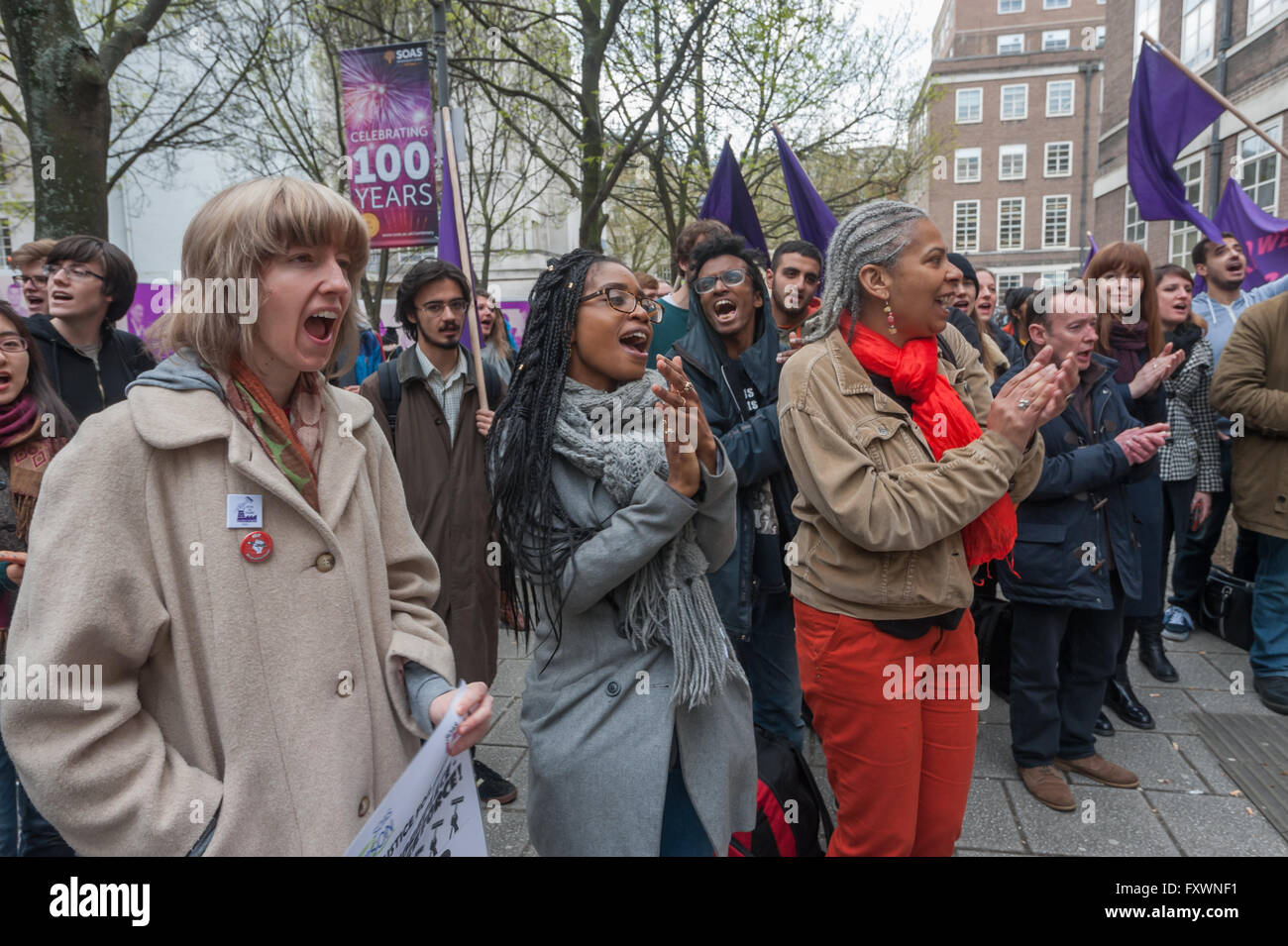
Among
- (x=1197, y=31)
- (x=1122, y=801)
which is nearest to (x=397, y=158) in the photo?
(x=1122, y=801)

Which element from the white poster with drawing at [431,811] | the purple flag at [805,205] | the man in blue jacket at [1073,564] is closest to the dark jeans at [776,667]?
the man in blue jacket at [1073,564]

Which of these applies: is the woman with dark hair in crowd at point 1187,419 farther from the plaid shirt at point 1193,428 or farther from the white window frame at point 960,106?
the white window frame at point 960,106

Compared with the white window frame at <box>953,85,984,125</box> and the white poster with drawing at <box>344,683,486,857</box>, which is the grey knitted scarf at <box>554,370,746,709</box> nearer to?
the white poster with drawing at <box>344,683,486,857</box>

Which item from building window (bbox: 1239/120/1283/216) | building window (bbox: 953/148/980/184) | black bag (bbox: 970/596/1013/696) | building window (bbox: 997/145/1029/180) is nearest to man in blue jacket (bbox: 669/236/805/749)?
black bag (bbox: 970/596/1013/696)

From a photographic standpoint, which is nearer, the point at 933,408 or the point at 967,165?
the point at 933,408

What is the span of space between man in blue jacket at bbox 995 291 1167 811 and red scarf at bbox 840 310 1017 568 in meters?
1.21

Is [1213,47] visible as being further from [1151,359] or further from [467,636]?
[467,636]

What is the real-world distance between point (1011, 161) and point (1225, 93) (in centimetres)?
3323

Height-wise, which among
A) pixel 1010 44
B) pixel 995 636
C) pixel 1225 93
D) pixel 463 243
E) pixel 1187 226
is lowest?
pixel 995 636

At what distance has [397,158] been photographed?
525 cm

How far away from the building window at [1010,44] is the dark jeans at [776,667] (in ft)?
196

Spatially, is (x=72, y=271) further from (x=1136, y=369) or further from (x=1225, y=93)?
Result: (x=1225, y=93)

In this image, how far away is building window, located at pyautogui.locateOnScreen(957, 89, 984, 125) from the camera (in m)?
48.6

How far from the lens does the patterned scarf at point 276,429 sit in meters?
1.51
